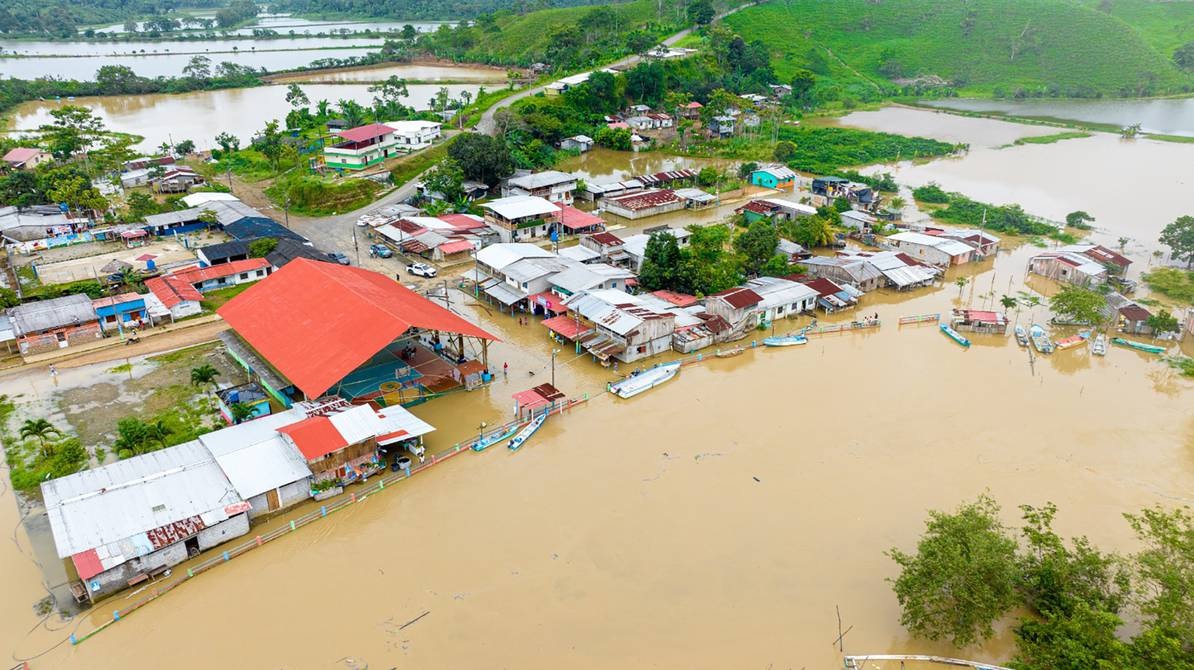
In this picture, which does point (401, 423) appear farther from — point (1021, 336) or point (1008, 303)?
point (1008, 303)

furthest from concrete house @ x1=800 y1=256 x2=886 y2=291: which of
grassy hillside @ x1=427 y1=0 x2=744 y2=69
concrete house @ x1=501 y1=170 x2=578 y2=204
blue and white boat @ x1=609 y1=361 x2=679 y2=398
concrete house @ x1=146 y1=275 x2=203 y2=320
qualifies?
grassy hillside @ x1=427 y1=0 x2=744 y2=69

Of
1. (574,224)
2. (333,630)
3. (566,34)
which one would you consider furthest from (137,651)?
(566,34)

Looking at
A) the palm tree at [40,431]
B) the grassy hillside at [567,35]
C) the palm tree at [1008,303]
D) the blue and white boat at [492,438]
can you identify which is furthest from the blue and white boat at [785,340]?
the grassy hillside at [567,35]

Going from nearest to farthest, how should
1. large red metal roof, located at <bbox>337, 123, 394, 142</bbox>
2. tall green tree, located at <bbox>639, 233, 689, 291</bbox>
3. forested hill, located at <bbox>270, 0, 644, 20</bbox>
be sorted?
1. tall green tree, located at <bbox>639, 233, 689, 291</bbox>
2. large red metal roof, located at <bbox>337, 123, 394, 142</bbox>
3. forested hill, located at <bbox>270, 0, 644, 20</bbox>

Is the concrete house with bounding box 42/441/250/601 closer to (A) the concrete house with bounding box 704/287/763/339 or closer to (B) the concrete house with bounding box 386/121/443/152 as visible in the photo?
(A) the concrete house with bounding box 704/287/763/339

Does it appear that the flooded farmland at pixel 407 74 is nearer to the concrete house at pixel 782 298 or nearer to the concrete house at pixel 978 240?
the concrete house at pixel 978 240

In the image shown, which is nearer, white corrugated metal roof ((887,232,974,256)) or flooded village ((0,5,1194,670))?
flooded village ((0,5,1194,670))
